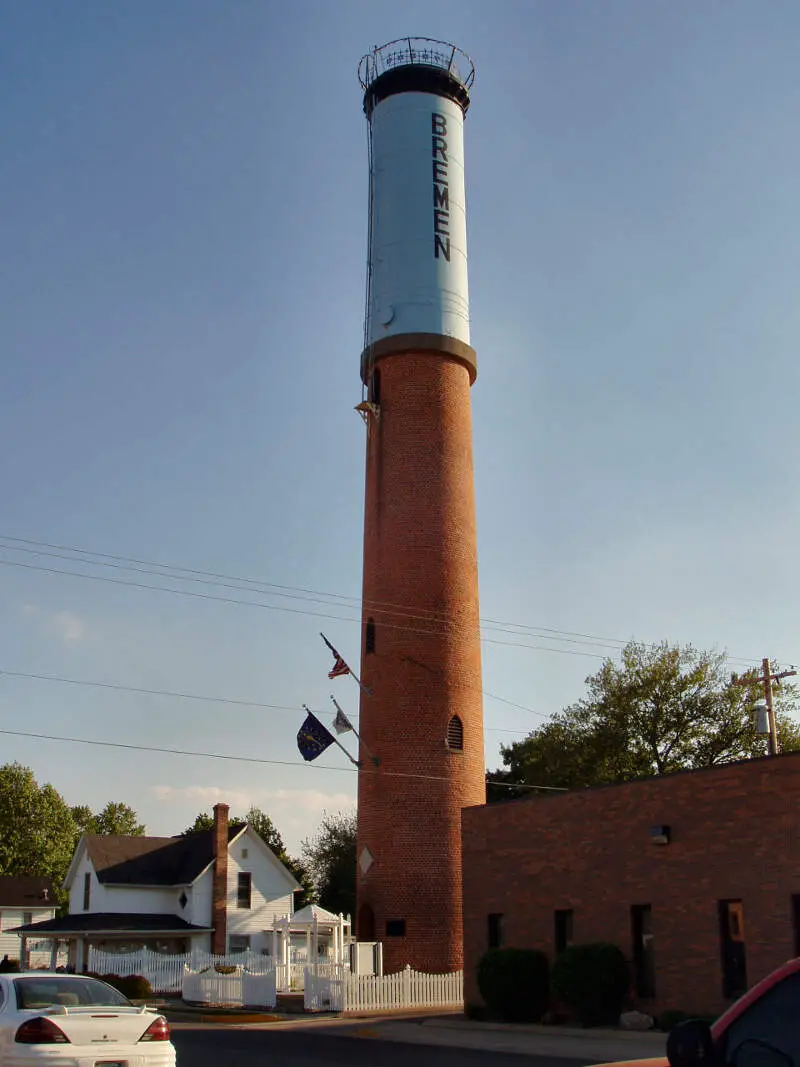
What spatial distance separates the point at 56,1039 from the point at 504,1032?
16403 millimetres

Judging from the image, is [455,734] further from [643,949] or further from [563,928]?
[643,949]

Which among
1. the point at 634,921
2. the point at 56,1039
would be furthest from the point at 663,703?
the point at 56,1039

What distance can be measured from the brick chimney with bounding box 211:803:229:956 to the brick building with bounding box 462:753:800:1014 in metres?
22.1

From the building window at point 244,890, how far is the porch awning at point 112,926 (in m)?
2.23

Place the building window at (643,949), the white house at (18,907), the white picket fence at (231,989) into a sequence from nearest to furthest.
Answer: the building window at (643,949), the white picket fence at (231,989), the white house at (18,907)

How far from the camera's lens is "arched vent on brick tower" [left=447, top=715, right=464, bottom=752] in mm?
34125

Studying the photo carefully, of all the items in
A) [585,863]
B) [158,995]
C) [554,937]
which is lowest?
[158,995]

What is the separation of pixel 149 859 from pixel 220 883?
457cm

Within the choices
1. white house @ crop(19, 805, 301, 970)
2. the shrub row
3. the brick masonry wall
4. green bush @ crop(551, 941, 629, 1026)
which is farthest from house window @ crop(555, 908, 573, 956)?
white house @ crop(19, 805, 301, 970)

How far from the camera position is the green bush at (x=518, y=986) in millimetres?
26234

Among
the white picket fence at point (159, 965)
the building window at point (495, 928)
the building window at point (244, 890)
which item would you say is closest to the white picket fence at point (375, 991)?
the building window at point (495, 928)

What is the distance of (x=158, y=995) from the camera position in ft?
133

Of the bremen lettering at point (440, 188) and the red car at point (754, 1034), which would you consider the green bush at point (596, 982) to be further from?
the bremen lettering at point (440, 188)

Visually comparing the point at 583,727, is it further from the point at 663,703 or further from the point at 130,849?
the point at 130,849
